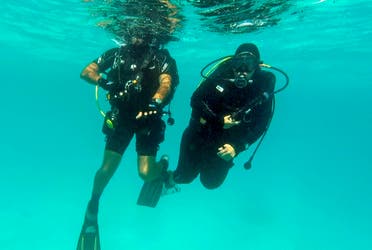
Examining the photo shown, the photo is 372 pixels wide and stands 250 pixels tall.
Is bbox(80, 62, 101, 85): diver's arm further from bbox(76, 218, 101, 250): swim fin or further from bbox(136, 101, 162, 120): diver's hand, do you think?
bbox(76, 218, 101, 250): swim fin

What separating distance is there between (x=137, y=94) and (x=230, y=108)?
79.5 inches

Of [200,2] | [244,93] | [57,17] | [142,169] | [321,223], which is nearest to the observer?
[244,93]

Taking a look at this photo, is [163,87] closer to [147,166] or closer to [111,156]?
[147,166]

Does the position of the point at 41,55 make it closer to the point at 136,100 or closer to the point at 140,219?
the point at 140,219

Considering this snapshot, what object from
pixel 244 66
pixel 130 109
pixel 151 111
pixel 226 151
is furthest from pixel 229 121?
pixel 130 109

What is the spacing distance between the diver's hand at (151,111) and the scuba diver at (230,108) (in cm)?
96

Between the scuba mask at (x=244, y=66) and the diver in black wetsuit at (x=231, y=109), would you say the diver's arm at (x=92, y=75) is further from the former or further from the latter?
the scuba mask at (x=244, y=66)

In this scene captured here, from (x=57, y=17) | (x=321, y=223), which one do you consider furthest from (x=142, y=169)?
(x=321, y=223)

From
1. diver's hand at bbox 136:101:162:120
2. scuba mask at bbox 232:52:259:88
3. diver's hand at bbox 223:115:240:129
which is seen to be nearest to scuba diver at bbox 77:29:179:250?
diver's hand at bbox 136:101:162:120

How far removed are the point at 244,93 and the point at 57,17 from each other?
671 inches

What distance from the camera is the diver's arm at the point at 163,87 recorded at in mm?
8741

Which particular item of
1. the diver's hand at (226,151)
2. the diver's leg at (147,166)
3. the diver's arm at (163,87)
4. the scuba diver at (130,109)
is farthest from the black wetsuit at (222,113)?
the diver's leg at (147,166)

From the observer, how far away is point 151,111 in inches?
336

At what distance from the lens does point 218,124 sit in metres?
9.17
